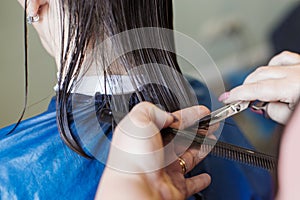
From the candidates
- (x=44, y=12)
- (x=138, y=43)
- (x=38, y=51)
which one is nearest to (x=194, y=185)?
(x=138, y=43)

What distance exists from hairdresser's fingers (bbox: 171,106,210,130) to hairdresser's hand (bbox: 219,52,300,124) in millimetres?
47

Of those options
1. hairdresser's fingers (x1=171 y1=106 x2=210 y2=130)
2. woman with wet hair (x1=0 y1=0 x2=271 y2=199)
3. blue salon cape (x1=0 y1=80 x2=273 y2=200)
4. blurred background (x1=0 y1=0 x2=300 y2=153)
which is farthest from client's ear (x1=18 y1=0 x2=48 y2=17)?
blurred background (x1=0 y1=0 x2=300 y2=153)

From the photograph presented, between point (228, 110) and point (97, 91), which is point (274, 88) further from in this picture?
point (97, 91)

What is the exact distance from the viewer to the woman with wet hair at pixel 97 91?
2.53ft

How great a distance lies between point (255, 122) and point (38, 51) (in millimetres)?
906

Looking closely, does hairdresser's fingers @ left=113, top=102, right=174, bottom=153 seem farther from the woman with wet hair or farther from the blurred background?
the blurred background

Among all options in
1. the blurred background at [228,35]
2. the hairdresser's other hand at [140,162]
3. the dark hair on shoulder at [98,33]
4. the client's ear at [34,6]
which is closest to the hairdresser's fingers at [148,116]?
the hairdresser's other hand at [140,162]

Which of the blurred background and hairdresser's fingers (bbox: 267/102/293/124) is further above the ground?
hairdresser's fingers (bbox: 267/102/293/124)

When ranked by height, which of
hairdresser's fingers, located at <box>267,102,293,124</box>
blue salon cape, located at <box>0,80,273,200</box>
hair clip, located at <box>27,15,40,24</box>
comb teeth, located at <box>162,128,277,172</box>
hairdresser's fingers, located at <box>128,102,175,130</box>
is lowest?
blue salon cape, located at <box>0,80,273,200</box>

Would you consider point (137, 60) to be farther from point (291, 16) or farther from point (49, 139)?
point (291, 16)

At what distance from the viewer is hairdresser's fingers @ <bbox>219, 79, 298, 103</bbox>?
22.9 inches

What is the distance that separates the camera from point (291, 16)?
2.03 metres

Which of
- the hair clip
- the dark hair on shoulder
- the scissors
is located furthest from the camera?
the hair clip

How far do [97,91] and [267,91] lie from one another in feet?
1.12
